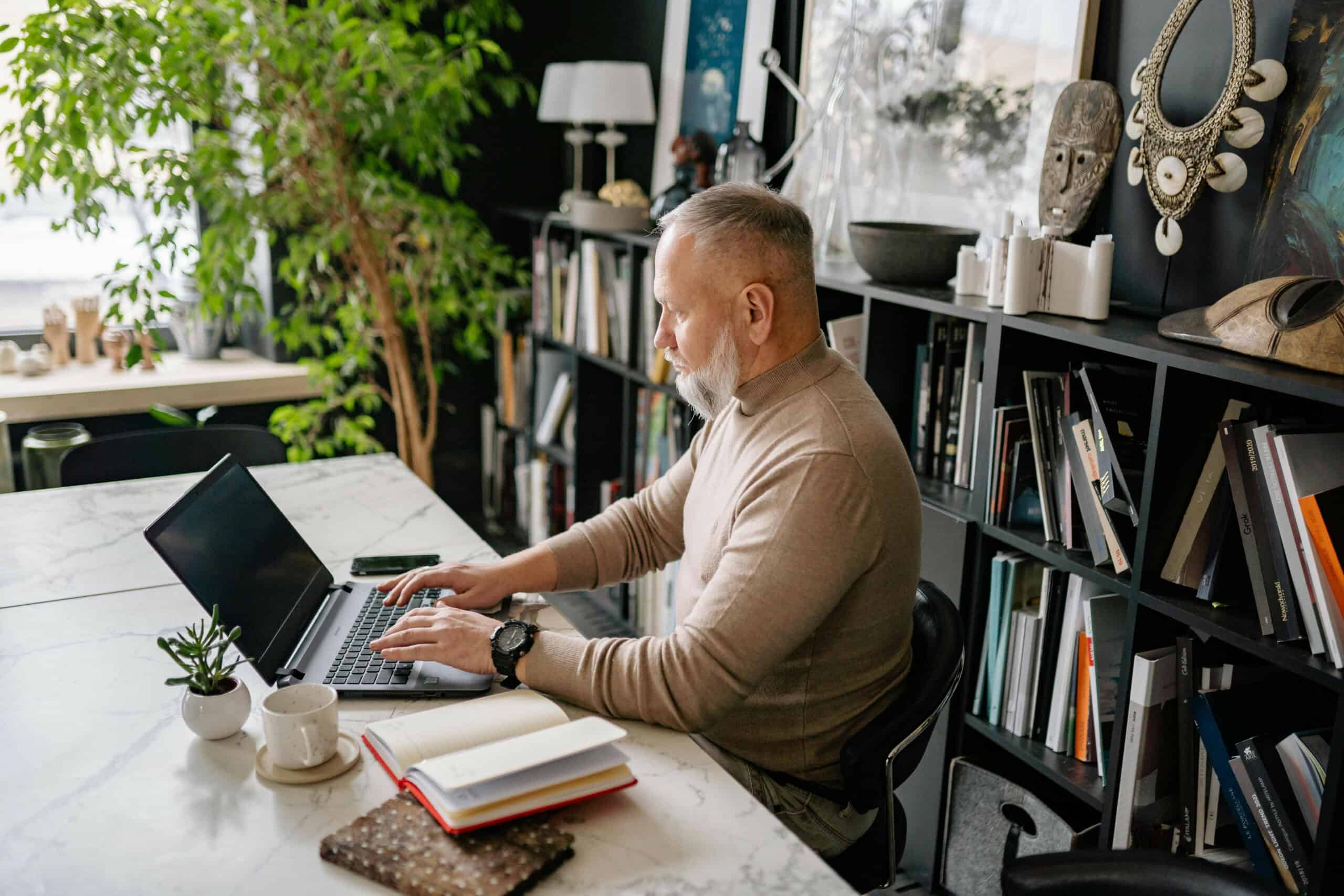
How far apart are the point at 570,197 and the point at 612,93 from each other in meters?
0.40

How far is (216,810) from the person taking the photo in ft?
3.96

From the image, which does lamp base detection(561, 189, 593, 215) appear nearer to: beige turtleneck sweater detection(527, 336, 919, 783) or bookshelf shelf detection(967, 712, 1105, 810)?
beige turtleneck sweater detection(527, 336, 919, 783)

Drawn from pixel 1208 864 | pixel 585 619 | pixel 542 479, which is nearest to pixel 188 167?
pixel 542 479

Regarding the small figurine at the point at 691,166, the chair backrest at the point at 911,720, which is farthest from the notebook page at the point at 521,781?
the small figurine at the point at 691,166

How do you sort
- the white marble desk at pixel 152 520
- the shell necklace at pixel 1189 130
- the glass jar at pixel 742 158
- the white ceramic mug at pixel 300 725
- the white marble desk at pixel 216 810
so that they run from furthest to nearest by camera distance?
the glass jar at pixel 742 158 → the white marble desk at pixel 152 520 → the shell necklace at pixel 1189 130 → the white ceramic mug at pixel 300 725 → the white marble desk at pixel 216 810

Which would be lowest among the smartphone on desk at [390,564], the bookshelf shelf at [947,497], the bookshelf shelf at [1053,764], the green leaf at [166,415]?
the bookshelf shelf at [1053,764]

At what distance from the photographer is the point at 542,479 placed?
3.87 m

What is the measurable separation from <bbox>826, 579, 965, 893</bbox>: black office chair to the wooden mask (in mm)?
813

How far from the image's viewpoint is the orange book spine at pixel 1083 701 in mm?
1922

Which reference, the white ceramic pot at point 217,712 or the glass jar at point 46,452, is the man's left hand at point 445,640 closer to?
the white ceramic pot at point 217,712

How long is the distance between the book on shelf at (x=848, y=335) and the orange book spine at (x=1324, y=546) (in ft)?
3.21

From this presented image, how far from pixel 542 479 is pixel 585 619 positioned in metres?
0.54

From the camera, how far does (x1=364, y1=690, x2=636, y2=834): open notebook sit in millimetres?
1150

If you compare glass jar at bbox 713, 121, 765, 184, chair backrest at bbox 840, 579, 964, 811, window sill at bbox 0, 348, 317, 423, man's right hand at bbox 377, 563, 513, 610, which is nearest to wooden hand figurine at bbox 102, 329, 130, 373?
window sill at bbox 0, 348, 317, 423
